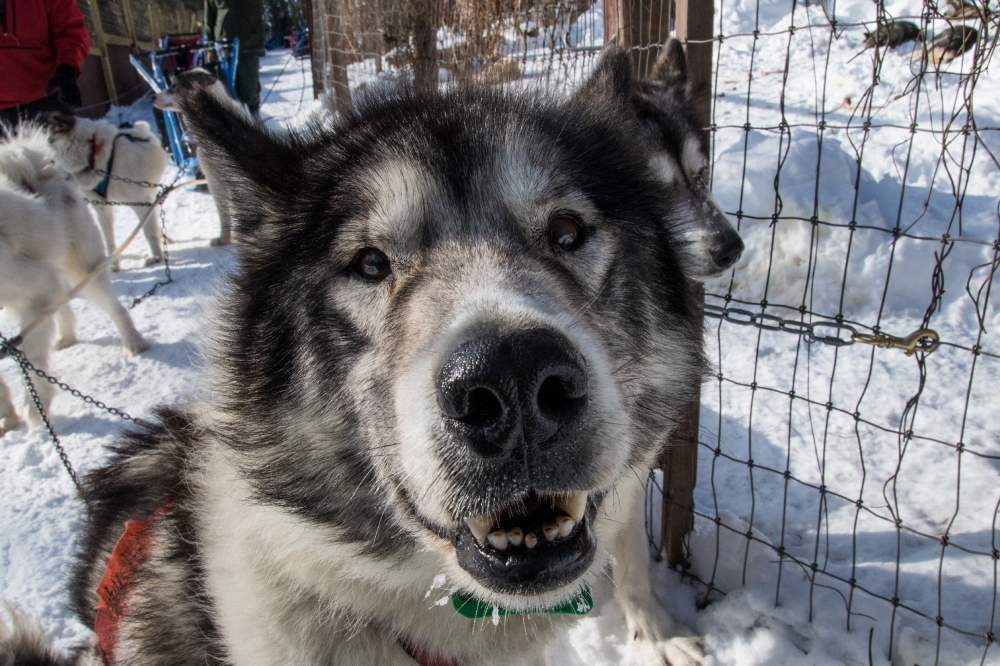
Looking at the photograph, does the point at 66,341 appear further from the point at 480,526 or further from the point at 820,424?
the point at 820,424

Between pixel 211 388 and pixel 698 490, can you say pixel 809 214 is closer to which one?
pixel 698 490

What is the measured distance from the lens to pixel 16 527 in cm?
340

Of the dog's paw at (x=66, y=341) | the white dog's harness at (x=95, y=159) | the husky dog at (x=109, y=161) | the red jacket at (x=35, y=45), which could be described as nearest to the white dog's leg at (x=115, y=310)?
the dog's paw at (x=66, y=341)

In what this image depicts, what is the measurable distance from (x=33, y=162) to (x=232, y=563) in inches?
194

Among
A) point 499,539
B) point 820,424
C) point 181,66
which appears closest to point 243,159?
point 499,539

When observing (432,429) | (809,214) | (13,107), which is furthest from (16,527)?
(809,214)

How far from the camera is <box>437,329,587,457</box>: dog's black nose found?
109cm

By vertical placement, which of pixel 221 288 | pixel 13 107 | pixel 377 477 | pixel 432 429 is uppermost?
pixel 13 107

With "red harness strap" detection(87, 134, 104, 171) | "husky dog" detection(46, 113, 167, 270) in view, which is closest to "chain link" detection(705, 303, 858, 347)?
"husky dog" detection(46, 113, 167, 270)

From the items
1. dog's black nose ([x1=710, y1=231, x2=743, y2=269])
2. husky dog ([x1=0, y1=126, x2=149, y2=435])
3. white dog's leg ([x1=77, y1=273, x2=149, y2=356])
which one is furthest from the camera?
white dog's leg ([x1=77, y1=273, x2=149, y2=356])

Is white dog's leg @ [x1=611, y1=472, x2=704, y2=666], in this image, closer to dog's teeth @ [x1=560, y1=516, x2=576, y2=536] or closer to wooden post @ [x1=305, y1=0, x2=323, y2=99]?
dog's teeth @ [x1=560, y1=516, x2=576, y2=536]

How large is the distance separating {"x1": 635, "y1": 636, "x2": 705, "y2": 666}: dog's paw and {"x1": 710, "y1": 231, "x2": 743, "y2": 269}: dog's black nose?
2026 mm

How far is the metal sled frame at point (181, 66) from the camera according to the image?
823cm

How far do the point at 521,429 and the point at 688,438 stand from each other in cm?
189
